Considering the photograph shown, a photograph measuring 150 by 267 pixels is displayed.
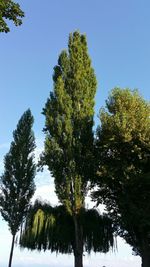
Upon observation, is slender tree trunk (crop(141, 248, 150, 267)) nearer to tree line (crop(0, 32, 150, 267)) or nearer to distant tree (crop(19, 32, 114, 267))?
tree line (crop(0, 32, 150, 267))

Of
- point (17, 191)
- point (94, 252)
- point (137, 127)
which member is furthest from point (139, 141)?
point (17, 191)

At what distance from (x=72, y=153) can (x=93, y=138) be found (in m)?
2.34

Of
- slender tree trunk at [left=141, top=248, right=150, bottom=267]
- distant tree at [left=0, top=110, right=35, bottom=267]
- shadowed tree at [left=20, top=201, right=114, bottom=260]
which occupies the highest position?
distant tree at [left=0, top=110, right=35, bottom=267]

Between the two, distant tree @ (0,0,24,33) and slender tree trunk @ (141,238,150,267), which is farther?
slender tree trunk @ (141,238,150,267)

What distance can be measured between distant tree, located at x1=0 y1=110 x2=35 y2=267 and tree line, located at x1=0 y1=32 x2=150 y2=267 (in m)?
1.72

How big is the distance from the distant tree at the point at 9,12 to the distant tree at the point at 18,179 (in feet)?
84.6

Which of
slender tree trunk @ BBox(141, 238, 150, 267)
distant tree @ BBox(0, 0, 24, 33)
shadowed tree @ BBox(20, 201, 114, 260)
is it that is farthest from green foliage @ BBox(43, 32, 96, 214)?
distant tree @ BBox(0, 0, 24, 33)

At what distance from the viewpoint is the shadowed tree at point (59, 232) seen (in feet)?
96.7

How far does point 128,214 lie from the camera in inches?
1099

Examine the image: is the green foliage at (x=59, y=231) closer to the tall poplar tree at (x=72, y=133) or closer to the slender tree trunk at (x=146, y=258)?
the tall poplar tree at (x=72, y=133)

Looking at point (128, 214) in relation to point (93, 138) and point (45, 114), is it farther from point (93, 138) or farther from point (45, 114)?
point (45, 114)

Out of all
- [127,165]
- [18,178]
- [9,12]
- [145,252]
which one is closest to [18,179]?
[18,178]

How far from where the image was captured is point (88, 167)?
29094 millimetres

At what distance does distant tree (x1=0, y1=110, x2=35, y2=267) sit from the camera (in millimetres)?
34094
